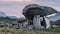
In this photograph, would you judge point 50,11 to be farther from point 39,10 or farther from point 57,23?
point 57,23

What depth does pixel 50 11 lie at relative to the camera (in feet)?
54.8

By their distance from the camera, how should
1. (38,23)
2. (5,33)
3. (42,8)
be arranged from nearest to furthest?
(5,33)
(42,8)
(38,23)

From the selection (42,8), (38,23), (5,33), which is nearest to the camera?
(5,33)

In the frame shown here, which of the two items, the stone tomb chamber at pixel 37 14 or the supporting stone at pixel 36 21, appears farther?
the supporting stone at pixel 36 21

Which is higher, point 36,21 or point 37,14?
point 37,14

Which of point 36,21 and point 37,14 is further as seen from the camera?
point 36,21

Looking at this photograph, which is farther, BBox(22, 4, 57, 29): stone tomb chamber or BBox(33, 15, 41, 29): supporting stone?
BBox(33, 15, 41, 29): supporting stone

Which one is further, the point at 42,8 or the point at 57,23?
the point at 57,23

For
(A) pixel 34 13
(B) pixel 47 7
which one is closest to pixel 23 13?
(A) pixel 34 13

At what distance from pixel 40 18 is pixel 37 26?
41.8 inches

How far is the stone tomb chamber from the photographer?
54.5ft

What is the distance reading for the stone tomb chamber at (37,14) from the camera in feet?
54.5

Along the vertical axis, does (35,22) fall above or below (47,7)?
below

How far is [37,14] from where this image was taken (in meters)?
17.2
